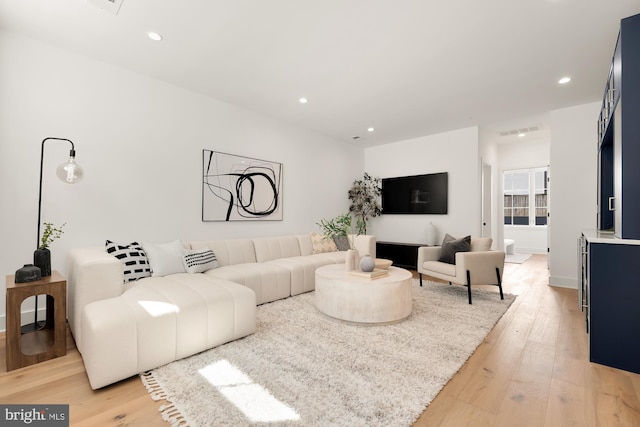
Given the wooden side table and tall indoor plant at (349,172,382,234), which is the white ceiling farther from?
tall indoor plant at (349,172,382,234)

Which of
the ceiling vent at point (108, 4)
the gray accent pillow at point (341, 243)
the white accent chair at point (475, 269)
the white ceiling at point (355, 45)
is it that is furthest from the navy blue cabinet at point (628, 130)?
the ceiling vent at point (108, 4)

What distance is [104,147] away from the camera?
3109 millimetres

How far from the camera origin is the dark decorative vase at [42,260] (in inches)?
90.7

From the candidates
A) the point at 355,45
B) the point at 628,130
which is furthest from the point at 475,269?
the point at 355,45

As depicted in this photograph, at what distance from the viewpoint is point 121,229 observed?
3209 mm

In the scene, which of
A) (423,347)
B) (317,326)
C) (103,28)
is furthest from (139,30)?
(423,347)

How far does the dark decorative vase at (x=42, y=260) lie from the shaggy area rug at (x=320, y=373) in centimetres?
129

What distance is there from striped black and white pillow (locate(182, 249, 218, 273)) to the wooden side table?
105 centimetres

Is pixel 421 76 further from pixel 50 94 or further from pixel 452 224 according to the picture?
pixel 50 94

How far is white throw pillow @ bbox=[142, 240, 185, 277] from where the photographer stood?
2.93m

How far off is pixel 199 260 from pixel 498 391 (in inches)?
113

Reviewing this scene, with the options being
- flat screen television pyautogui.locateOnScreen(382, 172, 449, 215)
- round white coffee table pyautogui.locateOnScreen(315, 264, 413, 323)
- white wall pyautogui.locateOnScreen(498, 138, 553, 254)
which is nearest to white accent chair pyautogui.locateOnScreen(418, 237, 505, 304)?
round white coffee table pyautogui.locateOnScreen(315, 264, 413, 323)

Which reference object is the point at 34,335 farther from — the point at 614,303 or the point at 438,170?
the point at 438,170

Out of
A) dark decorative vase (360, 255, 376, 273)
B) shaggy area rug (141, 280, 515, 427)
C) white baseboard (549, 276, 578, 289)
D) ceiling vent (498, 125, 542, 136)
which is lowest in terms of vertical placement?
shaggy area rug (141, 280, 515, 427)
